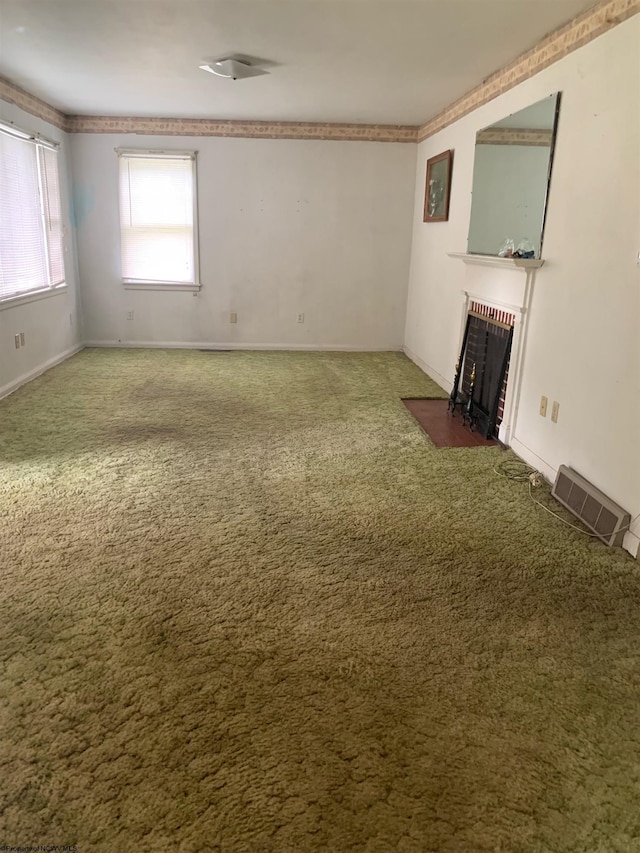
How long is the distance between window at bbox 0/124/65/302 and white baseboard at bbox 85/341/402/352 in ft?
3.13

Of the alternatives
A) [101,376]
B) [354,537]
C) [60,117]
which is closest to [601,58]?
[354,537]

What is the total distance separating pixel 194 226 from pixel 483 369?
3816 mm

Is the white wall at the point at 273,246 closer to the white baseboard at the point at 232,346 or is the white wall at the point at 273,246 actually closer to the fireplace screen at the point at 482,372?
the white baseboard at the point at 232,346

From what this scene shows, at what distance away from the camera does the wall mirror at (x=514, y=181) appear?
350cm

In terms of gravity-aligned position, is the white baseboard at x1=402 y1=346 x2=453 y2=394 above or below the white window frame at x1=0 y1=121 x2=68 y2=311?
below

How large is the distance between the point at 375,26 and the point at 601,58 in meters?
1.21

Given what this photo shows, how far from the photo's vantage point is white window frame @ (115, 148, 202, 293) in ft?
21.0

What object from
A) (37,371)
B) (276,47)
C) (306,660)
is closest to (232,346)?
(37,371)

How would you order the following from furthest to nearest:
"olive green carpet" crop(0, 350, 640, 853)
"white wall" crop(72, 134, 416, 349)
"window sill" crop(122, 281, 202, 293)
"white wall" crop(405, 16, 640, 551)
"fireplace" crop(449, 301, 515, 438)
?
"window sill" crop(122, 281, 202, 293), "white wall" crop(72, 134, 416, 349), "fireplace" crop(449, 301, 515, 438), "white wall" crop(405, 16, 640, 551), "olive green carpet" crop(0, 350, 640, 853)

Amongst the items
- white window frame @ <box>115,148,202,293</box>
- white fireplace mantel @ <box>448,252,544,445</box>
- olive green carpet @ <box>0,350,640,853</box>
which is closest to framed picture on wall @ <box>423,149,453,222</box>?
white fireplace mantel @ <box>448,252,544,445</box>

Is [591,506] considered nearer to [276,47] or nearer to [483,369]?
[483,369]

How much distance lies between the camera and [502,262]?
12.8 ft

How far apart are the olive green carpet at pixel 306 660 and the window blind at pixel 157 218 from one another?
3633mm

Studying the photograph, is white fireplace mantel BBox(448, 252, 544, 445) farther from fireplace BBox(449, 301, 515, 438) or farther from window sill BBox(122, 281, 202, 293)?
window sill BBox(122, 281, 202, 293)
